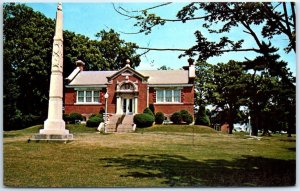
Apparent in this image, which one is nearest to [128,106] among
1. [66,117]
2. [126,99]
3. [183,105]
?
[126,99]

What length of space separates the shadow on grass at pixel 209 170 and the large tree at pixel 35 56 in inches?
62.1

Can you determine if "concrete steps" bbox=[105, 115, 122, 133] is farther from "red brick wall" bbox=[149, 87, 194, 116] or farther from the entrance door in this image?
"red brick wall" bbox=[149, 87, 194, 116]

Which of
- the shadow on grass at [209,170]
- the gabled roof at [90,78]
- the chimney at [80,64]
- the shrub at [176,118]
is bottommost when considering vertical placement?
the shadow on grass at [209,170]

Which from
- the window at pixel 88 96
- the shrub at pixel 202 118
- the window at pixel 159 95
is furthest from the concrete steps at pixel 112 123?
the shrub at pixel 202 118

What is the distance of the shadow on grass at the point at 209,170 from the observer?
19.0 feet

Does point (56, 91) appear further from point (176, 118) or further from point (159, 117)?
point (176, 118)

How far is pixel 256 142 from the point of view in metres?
6.17

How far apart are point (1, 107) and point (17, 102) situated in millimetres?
320

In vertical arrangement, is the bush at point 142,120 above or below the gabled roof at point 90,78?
below

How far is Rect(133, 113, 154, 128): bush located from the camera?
6355 mm

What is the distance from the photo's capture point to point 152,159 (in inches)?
238

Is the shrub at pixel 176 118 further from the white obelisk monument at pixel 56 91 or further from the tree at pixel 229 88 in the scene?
the white obelisk monument at pixel 56 91

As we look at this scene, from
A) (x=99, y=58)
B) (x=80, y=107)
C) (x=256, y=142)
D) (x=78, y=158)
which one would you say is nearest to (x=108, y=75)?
(x=99, y=58)

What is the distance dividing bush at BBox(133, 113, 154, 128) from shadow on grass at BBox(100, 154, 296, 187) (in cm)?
56
